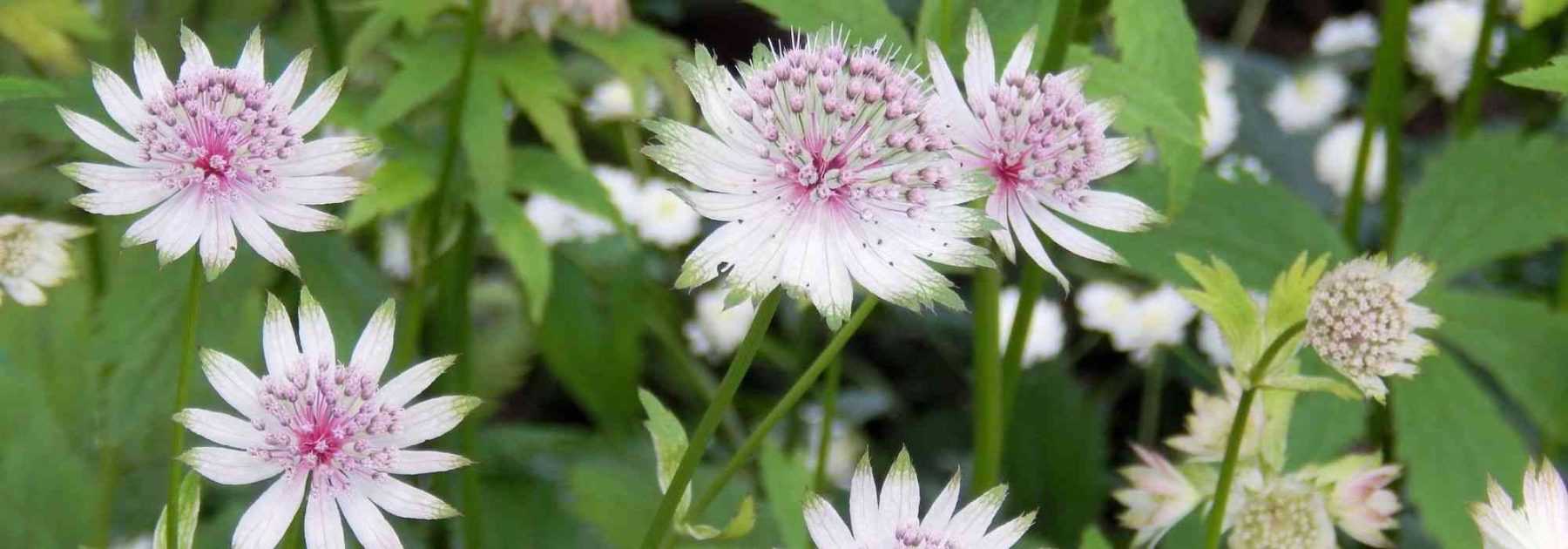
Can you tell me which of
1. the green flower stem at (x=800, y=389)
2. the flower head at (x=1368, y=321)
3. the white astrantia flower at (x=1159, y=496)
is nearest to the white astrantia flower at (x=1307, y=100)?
the white astrantia flower at (x=1159, y=496)

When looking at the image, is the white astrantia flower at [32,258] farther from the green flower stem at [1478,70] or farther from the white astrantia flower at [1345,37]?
the white astrantia flower at [1345,37]

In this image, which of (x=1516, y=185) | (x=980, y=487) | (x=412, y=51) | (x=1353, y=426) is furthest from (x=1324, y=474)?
(x=412, y=51)

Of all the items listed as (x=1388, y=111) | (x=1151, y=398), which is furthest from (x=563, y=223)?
(x=1388, y=111)

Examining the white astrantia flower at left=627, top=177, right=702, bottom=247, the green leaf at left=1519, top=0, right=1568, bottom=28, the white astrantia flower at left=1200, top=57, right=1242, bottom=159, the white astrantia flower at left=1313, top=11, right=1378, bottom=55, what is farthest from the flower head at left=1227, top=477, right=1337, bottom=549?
the white astrantia flower at left=1313, top=11, right=1378, bottom=55

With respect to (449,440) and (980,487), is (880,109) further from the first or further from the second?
(449,440)

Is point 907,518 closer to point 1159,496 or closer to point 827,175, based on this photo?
point 827,175

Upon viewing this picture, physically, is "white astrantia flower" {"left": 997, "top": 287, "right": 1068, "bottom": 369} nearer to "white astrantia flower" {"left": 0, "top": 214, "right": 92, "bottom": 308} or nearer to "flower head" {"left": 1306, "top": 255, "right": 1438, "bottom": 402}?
"flower head" {"left": 1306, "top": 255, "right": 1438, "bottom": 402}
